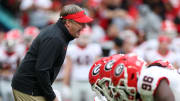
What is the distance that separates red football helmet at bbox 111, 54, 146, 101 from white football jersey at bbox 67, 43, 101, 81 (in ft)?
16.3

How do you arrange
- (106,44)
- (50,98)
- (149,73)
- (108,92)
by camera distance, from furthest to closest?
1. (106,44)
2. (50,98)
3. (108,92)
4. (149,73)

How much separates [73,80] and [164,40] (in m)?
1.94

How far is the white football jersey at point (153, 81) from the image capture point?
9.39 feet

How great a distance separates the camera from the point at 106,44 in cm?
901

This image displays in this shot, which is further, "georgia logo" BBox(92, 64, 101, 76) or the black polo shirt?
the black polo shirt

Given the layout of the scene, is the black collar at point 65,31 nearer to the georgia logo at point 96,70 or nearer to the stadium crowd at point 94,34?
the georgia logo at point 96,70

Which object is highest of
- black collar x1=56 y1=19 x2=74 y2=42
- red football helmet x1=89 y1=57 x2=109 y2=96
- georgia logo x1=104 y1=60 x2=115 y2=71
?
black collar x1=56 y1=19 x2=74 y2=42

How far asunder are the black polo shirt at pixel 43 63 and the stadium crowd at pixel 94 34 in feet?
11.3

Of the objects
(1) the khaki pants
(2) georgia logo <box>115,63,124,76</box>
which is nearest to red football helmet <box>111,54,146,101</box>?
(2) georgia logo <box>115,63,124,76</box>

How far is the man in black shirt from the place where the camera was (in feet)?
12.6

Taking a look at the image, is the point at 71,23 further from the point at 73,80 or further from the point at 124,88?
the point at 73,80

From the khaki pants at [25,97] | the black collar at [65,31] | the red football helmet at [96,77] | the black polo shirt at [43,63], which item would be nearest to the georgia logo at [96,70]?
the red football helmet at [96,77]

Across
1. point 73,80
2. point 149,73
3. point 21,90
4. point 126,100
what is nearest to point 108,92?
point 126,100

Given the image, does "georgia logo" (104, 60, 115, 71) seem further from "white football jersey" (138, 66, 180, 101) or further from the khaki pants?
the khaki pants
